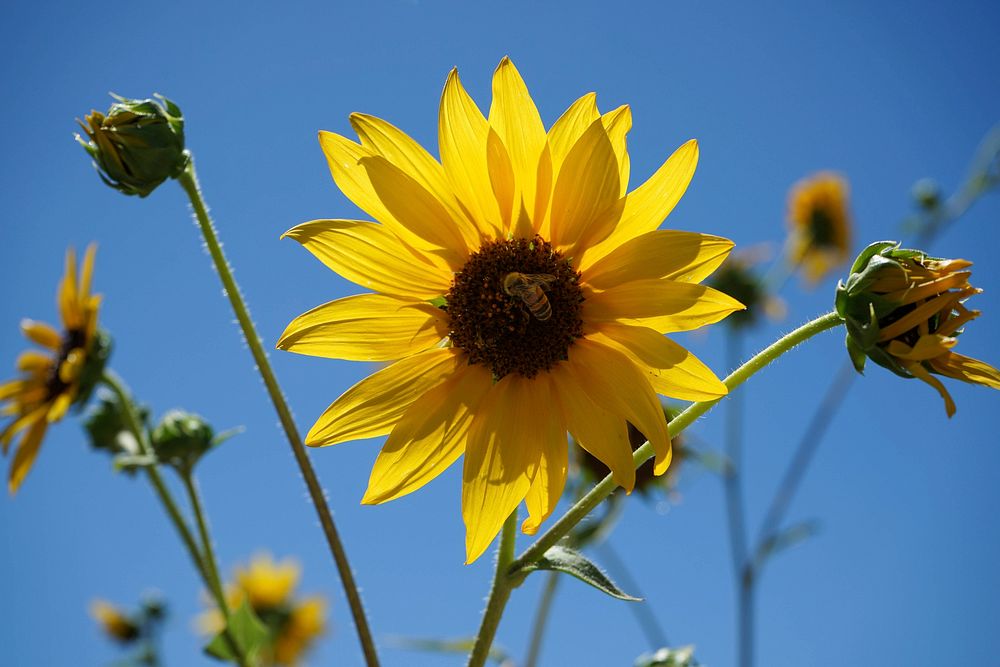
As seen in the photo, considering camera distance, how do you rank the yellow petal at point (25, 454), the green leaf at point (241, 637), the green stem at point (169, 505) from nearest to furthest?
1. the green leaf at point (241, 637)
2. the green stem at point (169, 505)
3. the yellow petal at point (25, 454)

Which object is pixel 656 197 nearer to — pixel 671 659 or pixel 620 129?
pixel 620 129

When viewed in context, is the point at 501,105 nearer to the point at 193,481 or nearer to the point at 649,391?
the point at 649,391

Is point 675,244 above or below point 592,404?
above

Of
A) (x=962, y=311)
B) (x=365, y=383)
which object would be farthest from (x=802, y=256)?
(x=365, y=383)

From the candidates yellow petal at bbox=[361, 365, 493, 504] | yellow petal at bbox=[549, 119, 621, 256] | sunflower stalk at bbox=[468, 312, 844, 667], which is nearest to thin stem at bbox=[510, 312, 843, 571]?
sunflower stalk at bbox=[468, 312, 844, 667]

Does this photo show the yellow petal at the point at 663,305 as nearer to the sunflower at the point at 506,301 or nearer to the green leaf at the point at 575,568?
the sunflower at the point at 506,301

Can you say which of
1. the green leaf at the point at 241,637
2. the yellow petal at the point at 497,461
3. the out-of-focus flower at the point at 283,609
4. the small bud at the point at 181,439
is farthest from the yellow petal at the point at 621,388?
the out-of-focus flower at the point at 283,609
